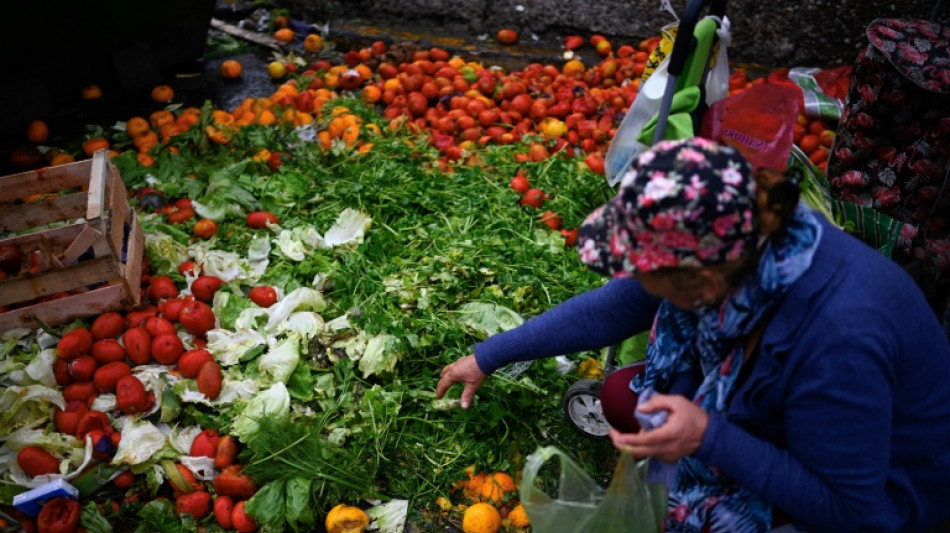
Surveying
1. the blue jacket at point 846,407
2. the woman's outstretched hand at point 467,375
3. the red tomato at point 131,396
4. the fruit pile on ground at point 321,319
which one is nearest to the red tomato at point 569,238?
the fruit pile on ground at point 321,319

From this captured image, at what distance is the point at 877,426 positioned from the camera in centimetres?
160

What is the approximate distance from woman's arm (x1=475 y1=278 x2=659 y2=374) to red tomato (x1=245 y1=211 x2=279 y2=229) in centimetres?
190

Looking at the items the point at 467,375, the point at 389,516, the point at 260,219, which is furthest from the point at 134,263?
the point at 467,375

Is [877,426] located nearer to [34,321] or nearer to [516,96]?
[34,321]

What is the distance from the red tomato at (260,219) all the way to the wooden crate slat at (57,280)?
2.60ft

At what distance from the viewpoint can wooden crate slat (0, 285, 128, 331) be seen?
10.4 ft

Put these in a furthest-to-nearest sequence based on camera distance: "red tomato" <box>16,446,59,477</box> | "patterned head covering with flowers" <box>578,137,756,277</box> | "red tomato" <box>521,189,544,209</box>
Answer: "red tomato" <box>521,189,544,209</box> < "red tomato" <box>16,446,59,477</box> < "patterned head covering with flowers" <box>578,137,756,277</box>

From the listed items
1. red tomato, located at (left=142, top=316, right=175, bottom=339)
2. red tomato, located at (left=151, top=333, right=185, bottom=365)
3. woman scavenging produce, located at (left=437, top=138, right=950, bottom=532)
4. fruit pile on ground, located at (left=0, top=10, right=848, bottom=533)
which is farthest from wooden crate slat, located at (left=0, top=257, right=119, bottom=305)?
woman scavenging produce, located at (left=437, top=138, right=950, bottom=532)

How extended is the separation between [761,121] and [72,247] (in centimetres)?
294

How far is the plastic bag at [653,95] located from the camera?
9.58 feet

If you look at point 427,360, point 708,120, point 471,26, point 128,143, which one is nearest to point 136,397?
point 427,360

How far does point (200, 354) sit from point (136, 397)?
305 mm

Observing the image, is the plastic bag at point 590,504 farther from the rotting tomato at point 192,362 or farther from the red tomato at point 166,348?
the red tomato at point 166,348

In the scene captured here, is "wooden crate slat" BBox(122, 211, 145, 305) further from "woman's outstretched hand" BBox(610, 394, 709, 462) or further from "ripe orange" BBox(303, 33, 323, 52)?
"ripe orange" BBox(303, 33, 323, 52)
